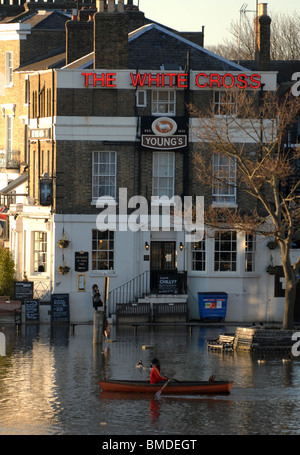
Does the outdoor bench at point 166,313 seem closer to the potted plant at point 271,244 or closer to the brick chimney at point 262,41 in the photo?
the potted plant at point 271,244

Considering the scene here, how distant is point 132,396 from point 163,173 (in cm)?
1899

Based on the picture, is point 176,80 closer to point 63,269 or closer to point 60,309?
point 63,269

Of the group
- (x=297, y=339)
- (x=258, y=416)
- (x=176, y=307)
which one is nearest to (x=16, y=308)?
(x=176, y=307)

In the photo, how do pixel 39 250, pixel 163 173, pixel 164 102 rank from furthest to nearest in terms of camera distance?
pixel 39 250, pixel 163 173, pixel 164 102

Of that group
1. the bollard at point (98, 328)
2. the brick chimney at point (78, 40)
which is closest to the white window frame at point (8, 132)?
the brick chimney at point (78, 40)

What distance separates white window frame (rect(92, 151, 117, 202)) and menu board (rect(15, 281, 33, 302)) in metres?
4.36

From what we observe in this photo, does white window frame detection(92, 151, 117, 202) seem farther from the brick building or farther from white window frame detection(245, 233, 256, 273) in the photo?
white window frame detection(245, 233, 256, 273)

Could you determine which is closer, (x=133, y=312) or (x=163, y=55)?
(x=133, y=312)

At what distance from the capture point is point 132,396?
2777cm

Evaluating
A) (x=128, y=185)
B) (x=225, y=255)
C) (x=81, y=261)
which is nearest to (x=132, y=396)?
(x=81, y=261)

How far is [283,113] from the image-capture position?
4044cm

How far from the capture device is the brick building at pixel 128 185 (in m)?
44.8

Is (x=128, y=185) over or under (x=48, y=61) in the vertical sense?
under
